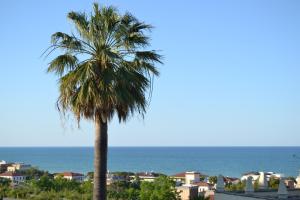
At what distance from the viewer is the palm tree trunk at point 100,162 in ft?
43.2

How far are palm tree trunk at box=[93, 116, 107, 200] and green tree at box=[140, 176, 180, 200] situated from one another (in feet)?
99.6

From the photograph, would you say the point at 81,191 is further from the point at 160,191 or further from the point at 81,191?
the point at 160,191

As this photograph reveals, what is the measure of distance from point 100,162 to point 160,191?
31.7m

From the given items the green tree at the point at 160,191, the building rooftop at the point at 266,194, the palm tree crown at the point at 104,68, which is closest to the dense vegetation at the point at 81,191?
the green tree at the point at 160,191

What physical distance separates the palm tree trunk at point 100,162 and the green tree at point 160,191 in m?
30.4

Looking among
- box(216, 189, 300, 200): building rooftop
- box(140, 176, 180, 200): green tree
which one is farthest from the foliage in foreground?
box(216, 189, 300, 200): building rooftop

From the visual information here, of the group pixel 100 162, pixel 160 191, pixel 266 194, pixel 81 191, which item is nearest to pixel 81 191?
pixel 81 191

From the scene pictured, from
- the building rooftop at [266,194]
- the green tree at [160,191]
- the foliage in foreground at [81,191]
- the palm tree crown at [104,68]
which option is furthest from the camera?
the foliage in foreground at [81,191]

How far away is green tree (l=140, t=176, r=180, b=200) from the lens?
43.4m

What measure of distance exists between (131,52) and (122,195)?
41074 mm

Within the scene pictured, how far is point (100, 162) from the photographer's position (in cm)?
1323

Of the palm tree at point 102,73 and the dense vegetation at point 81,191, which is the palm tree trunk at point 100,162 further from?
the dense vegetation at point 81,191

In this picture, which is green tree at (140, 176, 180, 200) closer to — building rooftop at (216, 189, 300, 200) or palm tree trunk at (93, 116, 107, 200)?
building rooftop at (216, 189, 300, 200)

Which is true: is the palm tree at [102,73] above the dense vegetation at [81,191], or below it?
above
